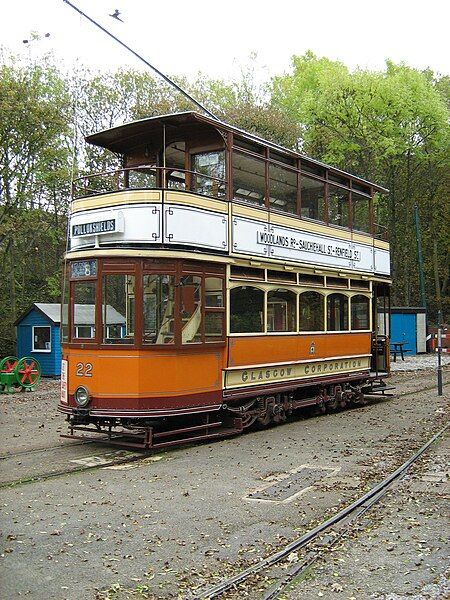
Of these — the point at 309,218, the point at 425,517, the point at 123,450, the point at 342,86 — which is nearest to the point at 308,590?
the point at 425,517

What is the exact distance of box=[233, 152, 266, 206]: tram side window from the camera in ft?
40.4

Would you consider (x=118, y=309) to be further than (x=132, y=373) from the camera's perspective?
Yes

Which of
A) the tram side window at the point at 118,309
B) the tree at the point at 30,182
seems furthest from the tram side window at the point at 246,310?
the tree at the point at 30,182

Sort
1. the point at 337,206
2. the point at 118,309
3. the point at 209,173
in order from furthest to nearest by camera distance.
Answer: the point at 337,206 < the point at 209,173 < the point at 118,309

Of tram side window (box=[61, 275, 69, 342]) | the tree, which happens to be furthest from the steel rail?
the tree

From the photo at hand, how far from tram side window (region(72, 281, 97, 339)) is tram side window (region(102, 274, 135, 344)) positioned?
21 centimetres

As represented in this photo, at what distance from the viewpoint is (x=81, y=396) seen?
34.7 feet

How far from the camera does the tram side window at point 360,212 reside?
55.0 ft

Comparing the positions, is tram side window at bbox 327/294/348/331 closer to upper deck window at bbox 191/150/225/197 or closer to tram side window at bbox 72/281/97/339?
upper deck window at bbox 191/150/225/197

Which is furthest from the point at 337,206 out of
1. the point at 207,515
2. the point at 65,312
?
the point at 207,515

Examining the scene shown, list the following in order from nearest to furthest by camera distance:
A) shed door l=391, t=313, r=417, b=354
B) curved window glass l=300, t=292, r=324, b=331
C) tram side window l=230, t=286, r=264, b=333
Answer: tram side window l=230, t=286, r=264, b=333 < curved window glass l=300, t=292, r=324, b=331 < shed door l=391, t=313, r=417, b=354

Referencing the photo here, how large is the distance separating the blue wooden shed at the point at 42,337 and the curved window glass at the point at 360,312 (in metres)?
10.9

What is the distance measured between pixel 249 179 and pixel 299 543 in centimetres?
784

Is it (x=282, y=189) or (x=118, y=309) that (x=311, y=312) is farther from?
(x=118, y=309)
